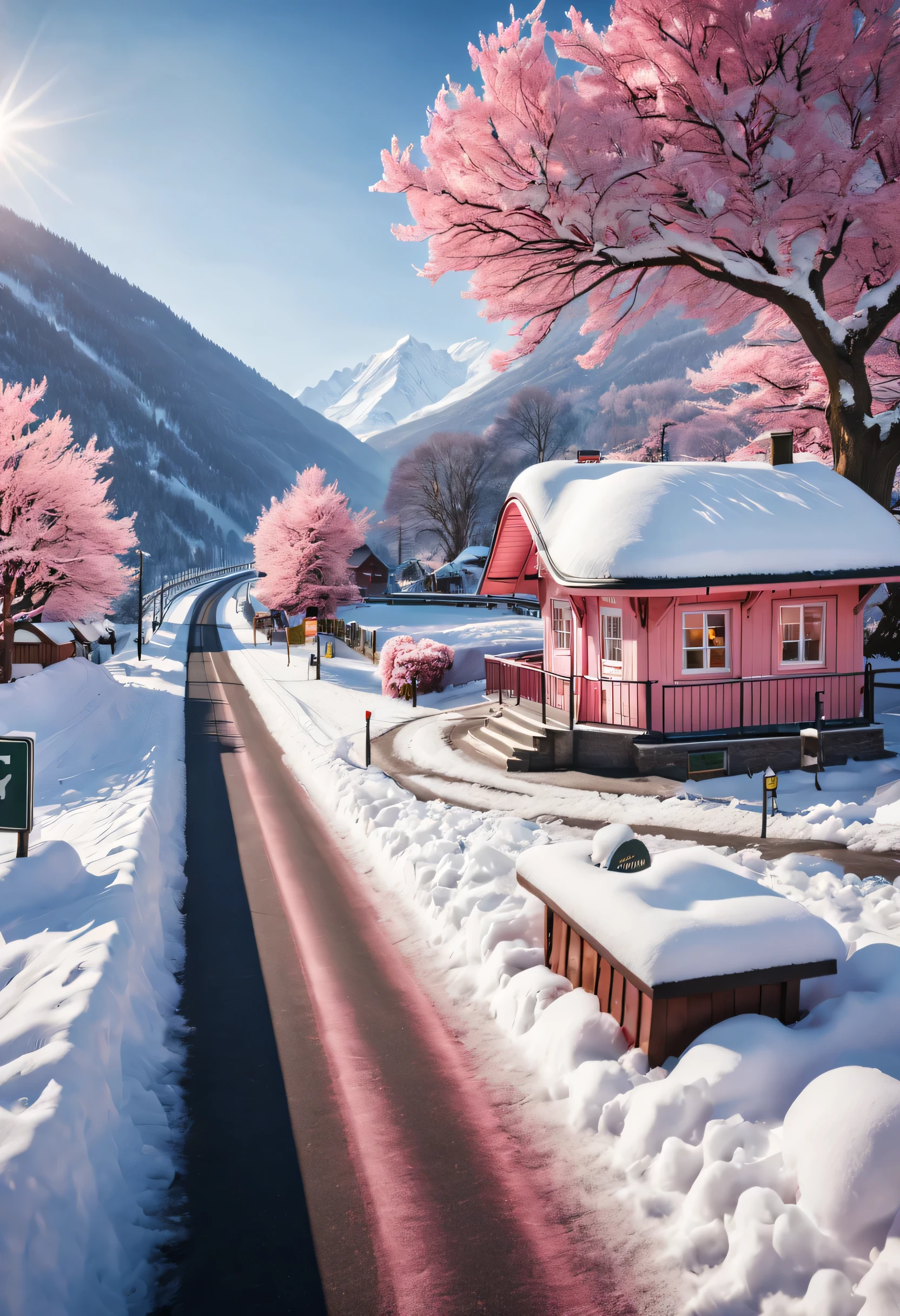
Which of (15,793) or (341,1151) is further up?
(15,793)

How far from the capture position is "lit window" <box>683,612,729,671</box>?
45.9 ft

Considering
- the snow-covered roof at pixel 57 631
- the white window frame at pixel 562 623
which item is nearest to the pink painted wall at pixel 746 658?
the white window frame at pixel 562 623

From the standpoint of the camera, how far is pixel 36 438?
28.0 m

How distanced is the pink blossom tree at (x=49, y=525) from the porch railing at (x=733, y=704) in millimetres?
20904

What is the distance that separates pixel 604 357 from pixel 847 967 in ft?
51.2

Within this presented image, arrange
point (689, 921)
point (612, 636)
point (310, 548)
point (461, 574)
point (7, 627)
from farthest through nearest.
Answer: point (461, 574), point (310, 548), point (7, 627), point (612, 636), point (689, 921)

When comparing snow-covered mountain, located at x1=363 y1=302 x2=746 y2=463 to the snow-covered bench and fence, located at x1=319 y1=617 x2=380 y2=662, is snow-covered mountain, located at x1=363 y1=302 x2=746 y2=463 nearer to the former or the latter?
fence, located at x1=319 y1=617 x2=380 y2=662

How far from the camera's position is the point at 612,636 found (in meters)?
14.9

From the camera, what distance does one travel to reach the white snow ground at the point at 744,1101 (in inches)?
137

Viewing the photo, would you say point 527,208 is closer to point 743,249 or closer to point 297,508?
point 743,249

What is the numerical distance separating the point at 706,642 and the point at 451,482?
63475 mm

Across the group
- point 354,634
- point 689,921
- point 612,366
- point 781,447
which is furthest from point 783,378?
point 612,366

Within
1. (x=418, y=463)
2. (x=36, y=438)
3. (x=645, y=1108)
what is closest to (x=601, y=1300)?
(x=645, y=1108)

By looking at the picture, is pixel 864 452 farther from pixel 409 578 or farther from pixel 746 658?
pixel 409 578
